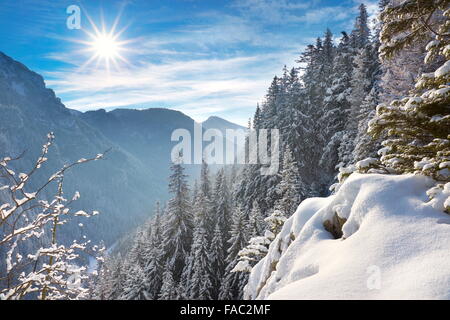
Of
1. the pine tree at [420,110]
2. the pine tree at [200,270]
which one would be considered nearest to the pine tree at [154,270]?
the pine tree at [200,270]

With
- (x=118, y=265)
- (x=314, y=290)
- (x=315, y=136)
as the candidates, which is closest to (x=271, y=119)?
(x=315, y=136)

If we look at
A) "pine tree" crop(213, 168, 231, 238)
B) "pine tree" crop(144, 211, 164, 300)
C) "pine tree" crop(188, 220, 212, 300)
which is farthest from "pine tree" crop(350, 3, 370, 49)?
"pine tree" crop(144, 211, 164, 300)

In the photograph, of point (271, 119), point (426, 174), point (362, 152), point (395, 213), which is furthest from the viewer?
point (271, 119)

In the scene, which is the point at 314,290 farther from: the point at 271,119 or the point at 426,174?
the point at 271,119

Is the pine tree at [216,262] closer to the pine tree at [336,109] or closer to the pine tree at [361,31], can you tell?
the pine tree at [336,109]

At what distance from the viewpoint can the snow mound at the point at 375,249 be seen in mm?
3277

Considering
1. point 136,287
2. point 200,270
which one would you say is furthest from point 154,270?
point 200,270

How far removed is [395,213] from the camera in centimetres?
455

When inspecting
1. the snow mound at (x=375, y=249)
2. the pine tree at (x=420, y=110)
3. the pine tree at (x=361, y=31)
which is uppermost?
the pine tree at (x=361, y=31)

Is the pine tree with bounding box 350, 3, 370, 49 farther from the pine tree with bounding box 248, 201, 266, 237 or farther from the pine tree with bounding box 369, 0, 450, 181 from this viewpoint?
the pine tree with bounding box 369, 0, 450, 181

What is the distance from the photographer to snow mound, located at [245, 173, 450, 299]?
3.28 m

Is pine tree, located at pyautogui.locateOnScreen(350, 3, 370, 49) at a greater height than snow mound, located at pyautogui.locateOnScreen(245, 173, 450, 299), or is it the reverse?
pine tree, located at pyautogui.locateOnScreen(350, 3, 370, 49)
